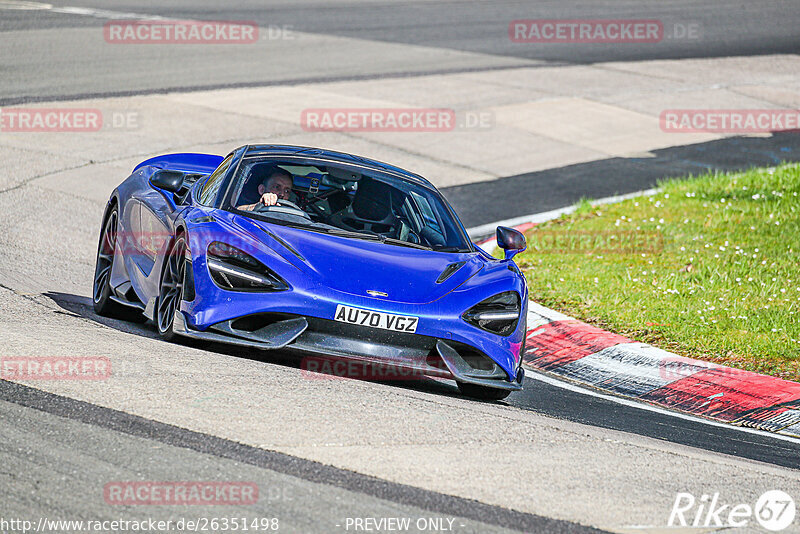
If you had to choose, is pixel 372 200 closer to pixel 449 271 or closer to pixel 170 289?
pixel 449 271

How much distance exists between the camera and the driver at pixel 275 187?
734 centimetres

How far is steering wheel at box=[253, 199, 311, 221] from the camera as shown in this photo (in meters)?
7.25

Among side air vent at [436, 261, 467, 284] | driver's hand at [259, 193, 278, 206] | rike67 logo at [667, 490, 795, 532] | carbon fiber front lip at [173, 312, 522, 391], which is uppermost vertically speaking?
driver's hand at [259, 193, 278, 206]

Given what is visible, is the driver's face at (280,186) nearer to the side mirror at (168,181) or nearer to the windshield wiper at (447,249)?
the side mirror at (168,181)

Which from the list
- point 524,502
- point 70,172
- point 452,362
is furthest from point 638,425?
Result: point 70,172

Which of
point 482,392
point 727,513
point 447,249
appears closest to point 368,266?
point 447,249

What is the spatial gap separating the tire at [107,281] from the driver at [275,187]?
1364 millimetres

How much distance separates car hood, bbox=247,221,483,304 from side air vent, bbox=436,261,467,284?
19mm

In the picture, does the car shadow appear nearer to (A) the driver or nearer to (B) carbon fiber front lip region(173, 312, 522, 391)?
(B) carbon fiber front lip region(173, 312, 522, 391)

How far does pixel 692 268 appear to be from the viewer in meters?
10.7

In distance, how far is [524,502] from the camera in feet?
15.2

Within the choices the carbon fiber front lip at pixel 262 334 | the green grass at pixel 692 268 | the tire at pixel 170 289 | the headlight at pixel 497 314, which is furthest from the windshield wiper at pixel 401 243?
the green grass at pixel 692 268

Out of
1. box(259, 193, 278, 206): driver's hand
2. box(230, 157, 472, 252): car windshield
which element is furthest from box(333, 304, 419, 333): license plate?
box(259, 193, 278, 206): driver's hand

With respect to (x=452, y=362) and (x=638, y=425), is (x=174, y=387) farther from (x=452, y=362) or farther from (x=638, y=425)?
(x=638, y=425)
